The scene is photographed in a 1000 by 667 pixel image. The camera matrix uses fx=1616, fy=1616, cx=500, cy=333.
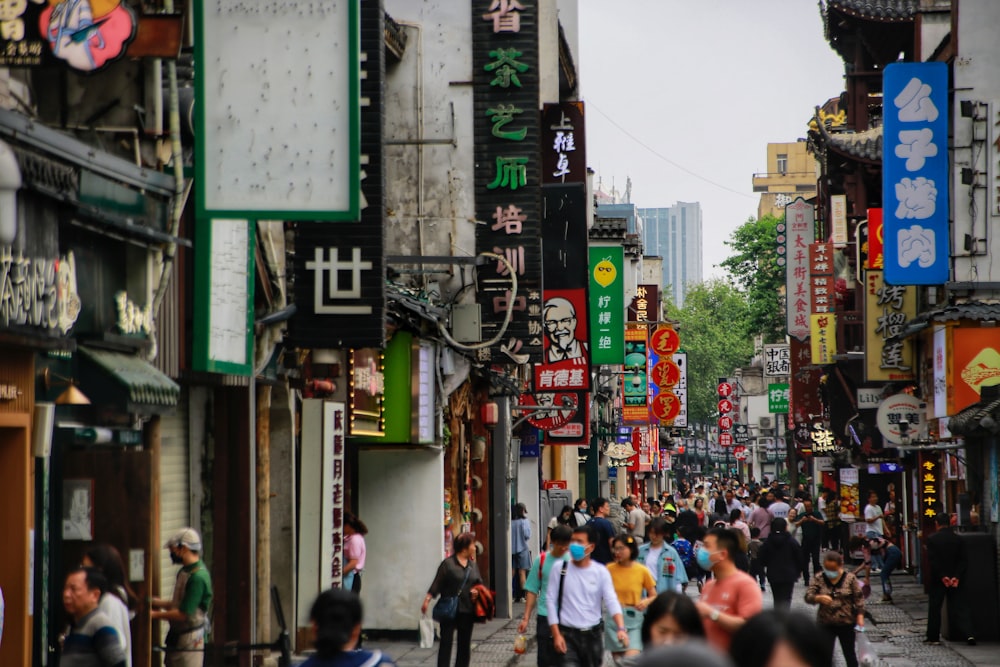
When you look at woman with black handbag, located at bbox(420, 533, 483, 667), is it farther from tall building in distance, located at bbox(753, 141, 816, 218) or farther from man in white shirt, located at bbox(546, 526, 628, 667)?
tall building in distance, located at bbox(753, 141, 816, 218)

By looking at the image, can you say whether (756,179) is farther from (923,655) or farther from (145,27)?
(145,27)

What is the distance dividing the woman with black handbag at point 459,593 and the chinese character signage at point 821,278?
113 ft

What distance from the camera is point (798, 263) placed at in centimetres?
4916

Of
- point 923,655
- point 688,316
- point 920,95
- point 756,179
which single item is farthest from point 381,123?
point 756,179

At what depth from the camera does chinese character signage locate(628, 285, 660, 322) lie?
59.3 m

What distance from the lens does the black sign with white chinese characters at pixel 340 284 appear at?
1627 centimetres

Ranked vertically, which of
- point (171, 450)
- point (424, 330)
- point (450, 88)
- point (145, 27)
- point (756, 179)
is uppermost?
point (756, 179)

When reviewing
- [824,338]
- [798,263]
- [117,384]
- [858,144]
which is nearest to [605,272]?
[858,144]

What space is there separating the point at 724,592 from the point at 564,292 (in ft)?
60.4

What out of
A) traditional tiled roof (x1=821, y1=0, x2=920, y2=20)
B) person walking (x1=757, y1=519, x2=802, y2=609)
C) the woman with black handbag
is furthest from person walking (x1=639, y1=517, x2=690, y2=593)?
traditional tiled roof (x1=821, y1=0, x2=920, y2=20)

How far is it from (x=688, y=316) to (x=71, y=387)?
384 feet

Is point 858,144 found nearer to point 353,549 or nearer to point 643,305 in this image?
point 643,305

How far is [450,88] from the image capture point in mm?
24156

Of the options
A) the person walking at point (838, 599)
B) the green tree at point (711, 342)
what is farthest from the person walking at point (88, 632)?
the green tree at point (711, 342)
